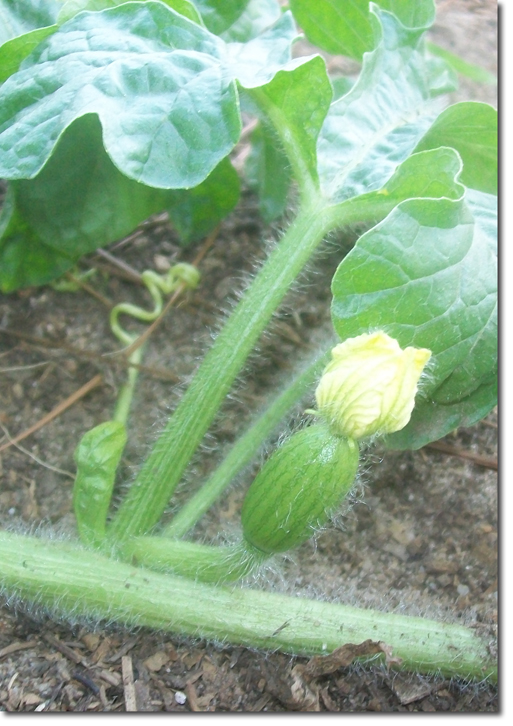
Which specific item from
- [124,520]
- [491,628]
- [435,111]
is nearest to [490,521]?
[491,628]

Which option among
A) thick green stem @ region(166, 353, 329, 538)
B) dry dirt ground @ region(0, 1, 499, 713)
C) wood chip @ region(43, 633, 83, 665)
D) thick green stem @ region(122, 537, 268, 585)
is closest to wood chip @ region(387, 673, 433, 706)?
dry dirt ground @ region(0, 1, 499, 713)

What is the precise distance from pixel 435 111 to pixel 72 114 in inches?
37.9

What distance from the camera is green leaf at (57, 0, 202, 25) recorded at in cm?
134

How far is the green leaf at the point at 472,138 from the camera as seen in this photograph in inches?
60.4

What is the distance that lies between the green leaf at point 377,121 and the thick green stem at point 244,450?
0.39 m

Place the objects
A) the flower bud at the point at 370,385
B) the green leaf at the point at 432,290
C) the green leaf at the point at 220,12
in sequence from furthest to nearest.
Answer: the green leaf at the point at 220,12 → the green leaf at the point at 432,290 → the flower bud at the point at 370,385

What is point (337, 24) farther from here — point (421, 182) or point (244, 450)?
point (244, 450)

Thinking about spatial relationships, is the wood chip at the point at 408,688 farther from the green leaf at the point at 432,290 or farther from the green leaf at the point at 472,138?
the green leaf at the point at 472,138

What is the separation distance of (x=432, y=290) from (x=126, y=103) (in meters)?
0.64

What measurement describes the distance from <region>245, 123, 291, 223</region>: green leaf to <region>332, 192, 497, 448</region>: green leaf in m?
0.62

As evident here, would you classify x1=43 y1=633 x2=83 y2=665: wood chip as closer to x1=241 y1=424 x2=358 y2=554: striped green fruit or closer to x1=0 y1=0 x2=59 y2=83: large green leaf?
x1=241 y1=424 x2=358 y2=554: striped green fruit

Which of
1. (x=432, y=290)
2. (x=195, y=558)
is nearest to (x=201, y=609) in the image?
(x=195, y=558)

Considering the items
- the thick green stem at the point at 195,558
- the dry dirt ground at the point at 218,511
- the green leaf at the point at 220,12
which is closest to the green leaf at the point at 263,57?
the green leaf at the point at 220,12

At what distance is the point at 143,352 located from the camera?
6.08 ft
